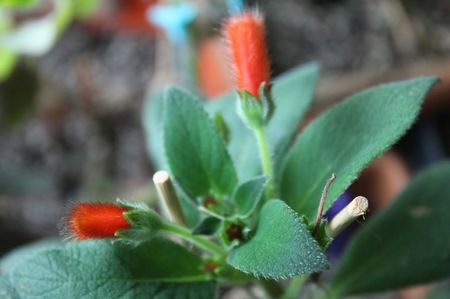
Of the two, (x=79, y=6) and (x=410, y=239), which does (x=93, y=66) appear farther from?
(x=410, y=239)

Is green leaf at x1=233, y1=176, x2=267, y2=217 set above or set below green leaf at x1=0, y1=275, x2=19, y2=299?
below

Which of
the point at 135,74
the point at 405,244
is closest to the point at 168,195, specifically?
the point at 405,244

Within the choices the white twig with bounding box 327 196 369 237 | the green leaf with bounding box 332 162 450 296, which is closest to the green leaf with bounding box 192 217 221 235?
the white twig with bounding box 327 196 369 237

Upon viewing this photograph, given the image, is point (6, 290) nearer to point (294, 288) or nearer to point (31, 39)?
point (294, 288)

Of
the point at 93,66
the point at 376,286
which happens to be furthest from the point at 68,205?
the point at 93,66

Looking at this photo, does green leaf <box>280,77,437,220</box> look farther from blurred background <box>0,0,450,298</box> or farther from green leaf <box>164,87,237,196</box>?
blurred background <box>0,0,450,298</box>

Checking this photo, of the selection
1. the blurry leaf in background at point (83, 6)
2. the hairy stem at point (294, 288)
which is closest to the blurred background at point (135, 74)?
the blurry leaf in background at point (83, 6)

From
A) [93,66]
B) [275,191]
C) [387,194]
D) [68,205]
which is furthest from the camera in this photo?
[93,66]

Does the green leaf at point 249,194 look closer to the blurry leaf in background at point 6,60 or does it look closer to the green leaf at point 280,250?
the green leaf at point 280,250
